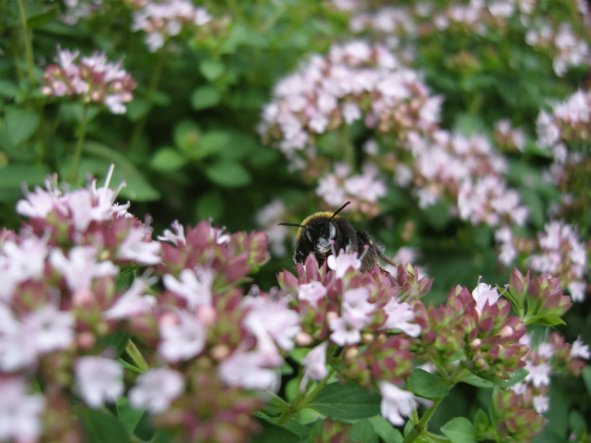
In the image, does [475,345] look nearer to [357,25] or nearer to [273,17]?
[273,17]

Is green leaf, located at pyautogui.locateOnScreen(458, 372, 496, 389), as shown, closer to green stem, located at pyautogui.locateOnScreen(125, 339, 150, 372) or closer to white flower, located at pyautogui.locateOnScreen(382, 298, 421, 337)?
white flower, located at pyautogui.locateOnScreen(382, 298, 421, 337)

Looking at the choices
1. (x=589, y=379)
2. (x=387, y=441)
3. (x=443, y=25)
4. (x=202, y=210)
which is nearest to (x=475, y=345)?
(x=387, y=441)

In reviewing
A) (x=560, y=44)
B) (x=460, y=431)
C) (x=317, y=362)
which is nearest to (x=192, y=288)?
(x=317, y=362)

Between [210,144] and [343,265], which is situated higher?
[343,265]

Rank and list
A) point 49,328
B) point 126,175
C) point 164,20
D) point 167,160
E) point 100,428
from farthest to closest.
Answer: point 167,160
point 164,20
point 126,175
point 100,428
point 49,328

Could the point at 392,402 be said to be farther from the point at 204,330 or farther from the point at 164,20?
the point at 164,20

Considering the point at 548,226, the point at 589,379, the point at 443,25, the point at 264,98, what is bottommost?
the point at 589,379

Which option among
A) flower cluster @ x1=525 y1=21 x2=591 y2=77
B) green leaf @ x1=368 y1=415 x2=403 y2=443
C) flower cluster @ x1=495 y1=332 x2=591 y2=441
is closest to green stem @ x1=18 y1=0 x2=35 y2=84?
green leaf @ x1=368 y1=415 x2=403 y2=443
